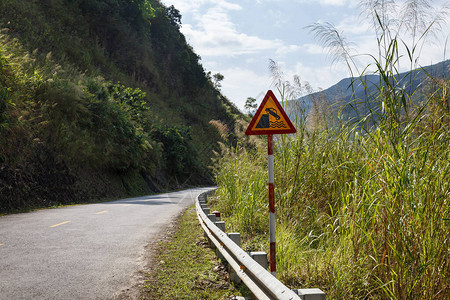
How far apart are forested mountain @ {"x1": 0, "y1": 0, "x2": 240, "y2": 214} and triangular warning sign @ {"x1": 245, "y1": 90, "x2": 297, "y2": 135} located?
11.4 m

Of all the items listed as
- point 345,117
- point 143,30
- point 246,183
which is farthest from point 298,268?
point 143,30

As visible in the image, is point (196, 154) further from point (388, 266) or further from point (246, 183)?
point (388, 266)

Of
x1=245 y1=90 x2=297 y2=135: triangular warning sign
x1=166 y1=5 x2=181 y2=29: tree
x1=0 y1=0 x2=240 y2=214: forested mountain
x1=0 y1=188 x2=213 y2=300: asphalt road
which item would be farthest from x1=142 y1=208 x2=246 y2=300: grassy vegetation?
x1=166 y1=5 x2=181 y2=29: tree

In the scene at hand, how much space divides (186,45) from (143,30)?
17755mm

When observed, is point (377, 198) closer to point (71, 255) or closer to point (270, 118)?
point (270, 118)

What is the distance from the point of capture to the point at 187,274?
217 inches

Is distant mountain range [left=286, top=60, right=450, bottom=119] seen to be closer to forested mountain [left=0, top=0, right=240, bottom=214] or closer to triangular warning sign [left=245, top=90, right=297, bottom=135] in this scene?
triangular warning sign [left=245, top=90, right=297, bottom=135]

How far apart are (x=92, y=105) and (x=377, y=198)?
22.3m

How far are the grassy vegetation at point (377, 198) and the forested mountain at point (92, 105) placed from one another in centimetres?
1121

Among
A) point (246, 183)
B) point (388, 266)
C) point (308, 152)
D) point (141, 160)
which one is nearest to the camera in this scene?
point (388, 266)

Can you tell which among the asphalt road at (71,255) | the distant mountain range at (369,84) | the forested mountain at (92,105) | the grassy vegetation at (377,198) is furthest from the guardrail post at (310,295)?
the forested mountain at (92,105)

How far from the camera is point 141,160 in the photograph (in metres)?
28.9

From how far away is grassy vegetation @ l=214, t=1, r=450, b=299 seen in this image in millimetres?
3576

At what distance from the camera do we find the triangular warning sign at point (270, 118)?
521cm
